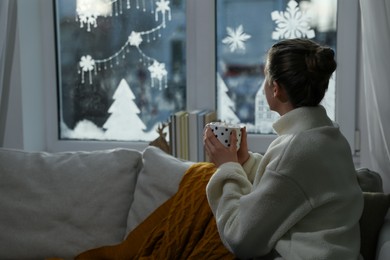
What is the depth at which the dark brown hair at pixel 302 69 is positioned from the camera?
60.2 inches

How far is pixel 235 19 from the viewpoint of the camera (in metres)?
2.83

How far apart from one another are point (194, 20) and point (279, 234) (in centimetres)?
160

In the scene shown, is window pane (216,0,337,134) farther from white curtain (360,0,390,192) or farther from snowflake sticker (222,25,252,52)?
white curtain (360,0,390,192)

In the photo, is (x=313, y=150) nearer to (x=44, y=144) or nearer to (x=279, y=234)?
(x=279, y=234)

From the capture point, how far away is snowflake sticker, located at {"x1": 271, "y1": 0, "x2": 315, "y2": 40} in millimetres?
2711

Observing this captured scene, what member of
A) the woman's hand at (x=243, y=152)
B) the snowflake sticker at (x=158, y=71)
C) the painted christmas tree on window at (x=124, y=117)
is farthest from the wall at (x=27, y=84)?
the woman's hand at (x=243, y=152)

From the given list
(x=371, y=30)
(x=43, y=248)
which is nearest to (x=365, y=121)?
(x=371, y=30)

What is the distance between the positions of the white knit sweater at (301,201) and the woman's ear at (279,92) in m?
0.04

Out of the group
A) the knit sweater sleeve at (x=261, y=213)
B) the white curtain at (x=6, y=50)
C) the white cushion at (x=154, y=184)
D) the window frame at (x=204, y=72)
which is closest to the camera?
the knit sweater sleeve at (x=261, y=213)

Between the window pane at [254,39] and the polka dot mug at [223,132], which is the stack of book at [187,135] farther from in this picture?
the polka dot mug at [223,132]

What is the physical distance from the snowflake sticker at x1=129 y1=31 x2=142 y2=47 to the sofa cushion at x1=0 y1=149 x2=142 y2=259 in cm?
90

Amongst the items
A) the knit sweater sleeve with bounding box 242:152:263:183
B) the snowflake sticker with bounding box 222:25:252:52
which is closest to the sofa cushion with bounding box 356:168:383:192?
the knit sweater sleeve with bounding box 242:152:263:183

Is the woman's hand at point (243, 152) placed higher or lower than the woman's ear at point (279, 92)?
lower

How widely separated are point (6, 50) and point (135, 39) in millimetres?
664
